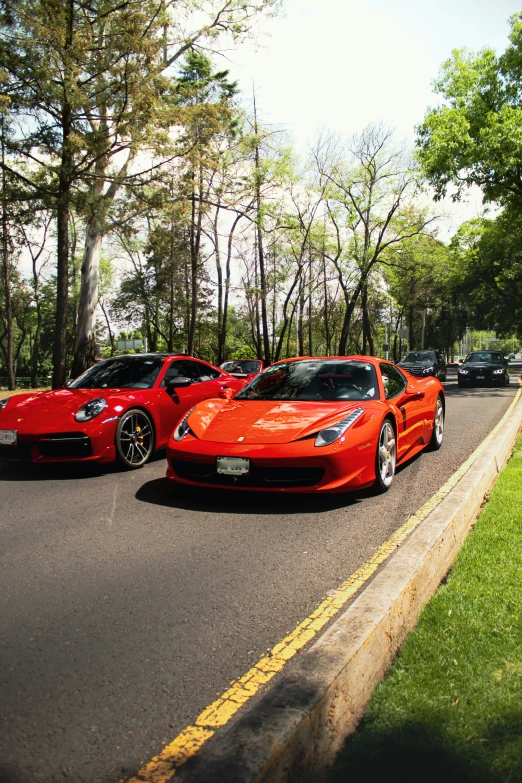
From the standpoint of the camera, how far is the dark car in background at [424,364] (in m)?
28.5

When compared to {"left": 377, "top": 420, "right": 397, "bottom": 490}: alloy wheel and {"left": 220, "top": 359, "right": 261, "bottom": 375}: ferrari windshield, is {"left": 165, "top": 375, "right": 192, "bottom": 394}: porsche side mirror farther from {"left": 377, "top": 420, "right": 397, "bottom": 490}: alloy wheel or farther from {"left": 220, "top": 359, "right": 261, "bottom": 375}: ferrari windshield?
{"left": 220, "top": 359, "right": 261, "bottom": 375}: ferrari windshield

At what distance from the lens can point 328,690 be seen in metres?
2.16

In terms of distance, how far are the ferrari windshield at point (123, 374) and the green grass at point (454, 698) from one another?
18.2 ft

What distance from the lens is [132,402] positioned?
7707 mm

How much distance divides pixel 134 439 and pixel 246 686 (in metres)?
5.39

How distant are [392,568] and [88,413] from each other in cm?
476

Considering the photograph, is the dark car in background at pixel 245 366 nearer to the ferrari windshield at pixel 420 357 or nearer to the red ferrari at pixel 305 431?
the ferrari windshield at pixel 420 357

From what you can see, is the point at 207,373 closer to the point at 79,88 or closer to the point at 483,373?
the point at 79,88

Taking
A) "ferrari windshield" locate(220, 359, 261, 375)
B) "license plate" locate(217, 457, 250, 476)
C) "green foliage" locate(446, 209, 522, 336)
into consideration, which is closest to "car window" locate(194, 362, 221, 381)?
"license plate" locate(217, 457, 250, 476)

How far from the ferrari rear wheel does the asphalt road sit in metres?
A: 1.67

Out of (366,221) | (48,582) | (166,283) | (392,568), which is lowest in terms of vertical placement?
(48,582)

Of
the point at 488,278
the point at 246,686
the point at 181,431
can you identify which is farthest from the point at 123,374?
the point at 488,278

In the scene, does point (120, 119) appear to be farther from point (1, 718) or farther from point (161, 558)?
point (1, 718)

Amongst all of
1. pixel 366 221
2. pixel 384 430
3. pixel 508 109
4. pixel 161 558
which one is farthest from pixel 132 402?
pixel 366 221
